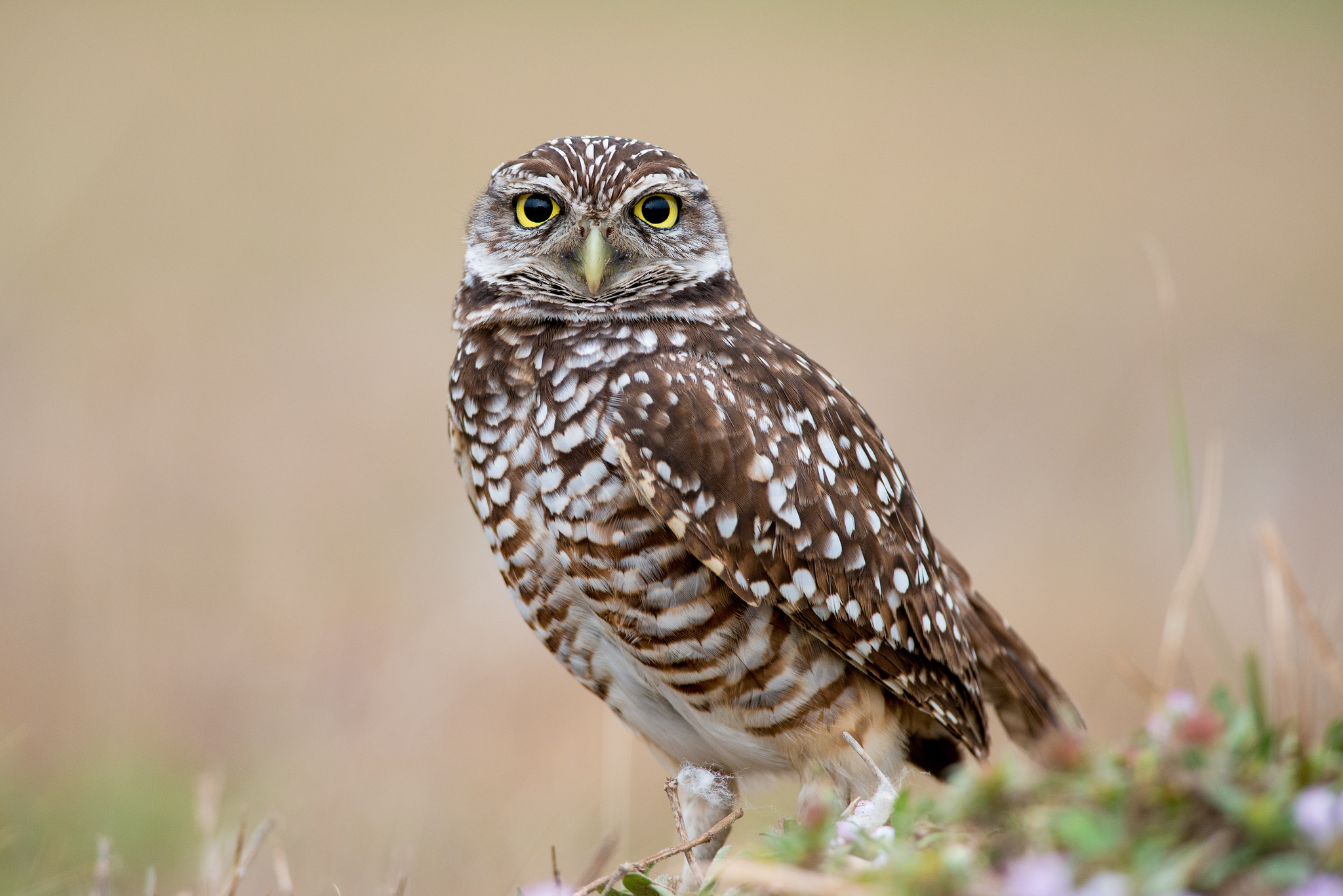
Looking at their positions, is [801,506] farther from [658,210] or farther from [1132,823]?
[1132,823]

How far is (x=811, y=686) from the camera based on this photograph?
2777mm

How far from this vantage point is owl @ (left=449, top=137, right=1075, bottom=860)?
2.61m

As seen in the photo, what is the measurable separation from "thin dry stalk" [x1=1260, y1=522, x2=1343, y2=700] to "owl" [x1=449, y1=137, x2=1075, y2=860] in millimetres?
759

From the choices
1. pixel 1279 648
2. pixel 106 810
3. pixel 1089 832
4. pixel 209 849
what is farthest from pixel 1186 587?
pixel 106 810

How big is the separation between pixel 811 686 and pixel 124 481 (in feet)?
15.6

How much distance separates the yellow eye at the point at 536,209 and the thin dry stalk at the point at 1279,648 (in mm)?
1845

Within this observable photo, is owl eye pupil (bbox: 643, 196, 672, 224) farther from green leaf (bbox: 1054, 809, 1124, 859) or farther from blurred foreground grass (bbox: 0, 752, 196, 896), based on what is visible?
blurred foreground grass (bbox: 0, 752, 196, 896)

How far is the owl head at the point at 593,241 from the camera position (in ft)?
9.64

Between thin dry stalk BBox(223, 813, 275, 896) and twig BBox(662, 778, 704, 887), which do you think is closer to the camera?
thin dry stalk BBox(223, 813, 275, 896)

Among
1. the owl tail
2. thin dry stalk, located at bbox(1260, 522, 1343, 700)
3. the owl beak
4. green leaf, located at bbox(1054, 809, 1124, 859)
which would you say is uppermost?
the owl beak

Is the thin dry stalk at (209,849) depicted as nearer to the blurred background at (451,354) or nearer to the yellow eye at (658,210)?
the blurred background at (451,354)

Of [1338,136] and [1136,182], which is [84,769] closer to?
[1136,182]

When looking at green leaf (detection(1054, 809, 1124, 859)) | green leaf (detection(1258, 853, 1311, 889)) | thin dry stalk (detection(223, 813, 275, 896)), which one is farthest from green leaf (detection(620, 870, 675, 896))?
green leaf (detection(1258, 853, 1311, 889))

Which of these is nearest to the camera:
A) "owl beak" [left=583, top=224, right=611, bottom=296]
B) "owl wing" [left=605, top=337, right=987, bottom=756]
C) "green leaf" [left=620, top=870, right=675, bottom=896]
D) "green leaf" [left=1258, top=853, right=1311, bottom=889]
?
"green leaf" [left=1258, top=853, right=1311, bottom=889]
